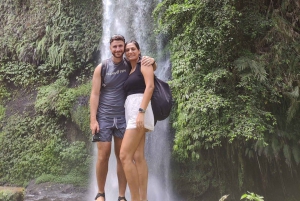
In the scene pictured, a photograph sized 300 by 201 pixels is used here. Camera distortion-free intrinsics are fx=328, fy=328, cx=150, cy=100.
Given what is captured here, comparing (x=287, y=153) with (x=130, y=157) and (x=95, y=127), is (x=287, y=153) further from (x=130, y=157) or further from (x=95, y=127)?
(x=95, y=127)

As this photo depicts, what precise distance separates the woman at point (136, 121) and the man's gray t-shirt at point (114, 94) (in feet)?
0.25

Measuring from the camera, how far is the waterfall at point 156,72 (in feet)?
25.7

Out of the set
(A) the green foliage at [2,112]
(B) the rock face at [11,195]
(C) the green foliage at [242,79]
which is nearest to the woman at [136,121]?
(C) the green foliage at [242,79]

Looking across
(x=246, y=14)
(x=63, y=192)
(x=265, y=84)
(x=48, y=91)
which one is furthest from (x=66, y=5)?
(x=265, y=84)

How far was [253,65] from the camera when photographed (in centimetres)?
513

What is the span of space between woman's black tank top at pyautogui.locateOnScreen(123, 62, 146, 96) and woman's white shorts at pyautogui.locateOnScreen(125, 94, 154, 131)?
58mm

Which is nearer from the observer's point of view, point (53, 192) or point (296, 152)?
point (296, 152)

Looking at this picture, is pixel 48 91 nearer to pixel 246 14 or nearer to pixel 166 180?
pixel 166 180

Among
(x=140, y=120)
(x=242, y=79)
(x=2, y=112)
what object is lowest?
(x=140, y=120)

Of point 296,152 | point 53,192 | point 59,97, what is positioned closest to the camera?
point 296,152

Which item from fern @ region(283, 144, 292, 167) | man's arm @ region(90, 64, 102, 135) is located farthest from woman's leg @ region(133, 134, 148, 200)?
fern @ region(283, 144, 292, 167)

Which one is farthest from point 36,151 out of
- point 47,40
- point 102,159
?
point 102,159

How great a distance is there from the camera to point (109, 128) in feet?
11.0

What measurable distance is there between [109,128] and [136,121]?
0.35 metres
